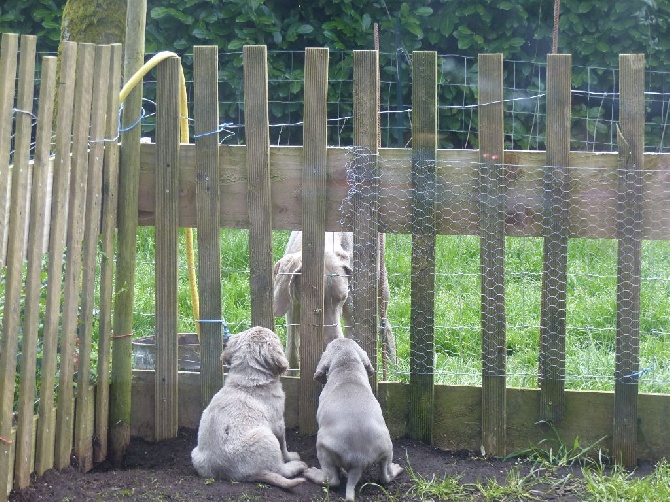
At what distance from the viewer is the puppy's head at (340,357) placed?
18.6 feet

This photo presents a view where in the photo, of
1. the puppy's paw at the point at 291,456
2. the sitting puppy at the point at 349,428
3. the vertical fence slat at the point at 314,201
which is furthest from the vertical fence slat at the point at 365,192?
the puppy's paw at the point at 291,456

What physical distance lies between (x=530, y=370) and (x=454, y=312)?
992mm

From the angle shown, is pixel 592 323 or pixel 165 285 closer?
pixel 165 285

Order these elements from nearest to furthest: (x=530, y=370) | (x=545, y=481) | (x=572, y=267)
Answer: (x=545, y=481) → (x=530, y=370) → (x=572, y=267)

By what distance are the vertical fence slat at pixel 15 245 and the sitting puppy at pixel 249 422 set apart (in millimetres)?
1184

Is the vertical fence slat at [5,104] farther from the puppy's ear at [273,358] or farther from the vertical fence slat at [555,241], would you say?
the vertical fence slat at [555,241]

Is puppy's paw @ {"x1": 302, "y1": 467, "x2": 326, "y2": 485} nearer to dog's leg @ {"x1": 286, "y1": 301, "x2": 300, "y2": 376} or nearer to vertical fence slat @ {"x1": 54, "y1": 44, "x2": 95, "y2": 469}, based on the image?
vertical fence slat @ {"x1": 54, "y1": 44, "x2": 95, "y2": 469}

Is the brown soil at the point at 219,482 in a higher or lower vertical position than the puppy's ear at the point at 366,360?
lower

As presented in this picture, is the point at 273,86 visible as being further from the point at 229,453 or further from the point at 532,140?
the point at 229,453

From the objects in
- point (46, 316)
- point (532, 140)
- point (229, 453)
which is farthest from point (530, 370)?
point (532, 140)

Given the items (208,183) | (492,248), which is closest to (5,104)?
(208,183)

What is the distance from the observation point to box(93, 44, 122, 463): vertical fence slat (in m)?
5.76

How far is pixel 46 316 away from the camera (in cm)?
517

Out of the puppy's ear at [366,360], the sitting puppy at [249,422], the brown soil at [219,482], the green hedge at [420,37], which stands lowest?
the brown soil at [219,482]
